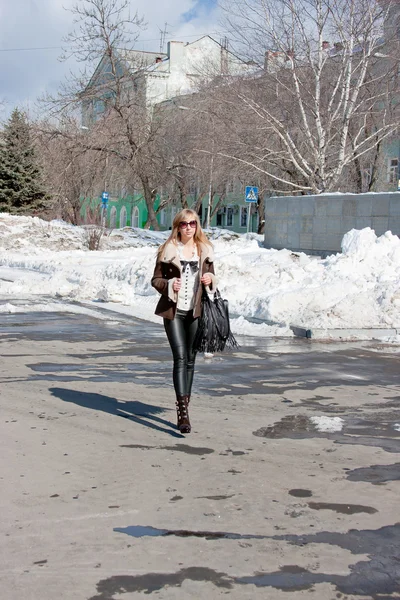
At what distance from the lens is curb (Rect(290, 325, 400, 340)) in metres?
13.1

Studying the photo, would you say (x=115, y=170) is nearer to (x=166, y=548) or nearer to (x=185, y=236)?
(x=185, y=236)

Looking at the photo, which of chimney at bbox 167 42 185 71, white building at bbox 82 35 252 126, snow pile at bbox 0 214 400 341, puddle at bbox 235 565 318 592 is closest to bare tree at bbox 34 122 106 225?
white building at bbox 82 35 252 126

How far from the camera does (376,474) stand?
223 inches

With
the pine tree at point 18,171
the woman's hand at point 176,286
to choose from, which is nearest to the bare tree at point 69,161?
the pine tree at point 18,171

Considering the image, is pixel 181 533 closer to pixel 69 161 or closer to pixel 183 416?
pixel 183 416

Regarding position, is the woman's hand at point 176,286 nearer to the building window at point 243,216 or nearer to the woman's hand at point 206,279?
the woman's hand at point 206,279

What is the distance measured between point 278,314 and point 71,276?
1036 cm

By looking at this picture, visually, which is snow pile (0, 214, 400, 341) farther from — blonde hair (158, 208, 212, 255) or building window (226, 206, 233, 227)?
building window (226, 206, 233, 227)

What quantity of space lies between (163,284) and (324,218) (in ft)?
59.6

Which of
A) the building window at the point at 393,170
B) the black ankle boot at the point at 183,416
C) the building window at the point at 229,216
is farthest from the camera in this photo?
the building window at the point at 229,216

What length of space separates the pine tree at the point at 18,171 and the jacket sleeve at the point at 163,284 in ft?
151

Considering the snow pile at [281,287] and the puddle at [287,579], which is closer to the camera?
the puddle at [287,579]

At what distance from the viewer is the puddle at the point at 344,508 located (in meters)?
4.90

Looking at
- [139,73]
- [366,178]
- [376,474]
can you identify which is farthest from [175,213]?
[376,474]
